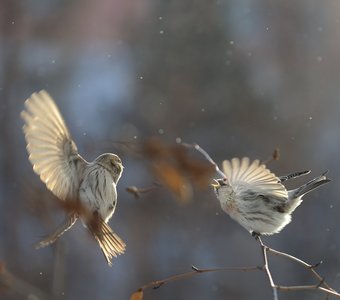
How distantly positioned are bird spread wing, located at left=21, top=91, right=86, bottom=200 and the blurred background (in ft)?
10.1

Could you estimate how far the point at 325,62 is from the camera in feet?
24.1

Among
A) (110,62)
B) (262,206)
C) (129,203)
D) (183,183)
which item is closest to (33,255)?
(129,203)

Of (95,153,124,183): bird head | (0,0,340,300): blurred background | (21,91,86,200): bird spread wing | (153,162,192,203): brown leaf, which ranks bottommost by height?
(153,162,192,203): brown leaf

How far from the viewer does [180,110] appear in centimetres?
659

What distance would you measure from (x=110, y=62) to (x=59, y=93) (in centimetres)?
87

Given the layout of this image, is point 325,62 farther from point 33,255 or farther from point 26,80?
point 33,255

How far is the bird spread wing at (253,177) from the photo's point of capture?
1949 millimetres

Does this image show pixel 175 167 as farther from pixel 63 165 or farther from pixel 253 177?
pixel 253 177

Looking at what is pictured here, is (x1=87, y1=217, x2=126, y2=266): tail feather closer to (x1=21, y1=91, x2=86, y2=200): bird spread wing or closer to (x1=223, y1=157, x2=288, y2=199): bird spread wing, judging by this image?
(x1=21, y1=91, x2=86, y2=200): bird spread wing

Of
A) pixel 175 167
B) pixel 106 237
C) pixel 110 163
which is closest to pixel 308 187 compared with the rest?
pixel 110 163

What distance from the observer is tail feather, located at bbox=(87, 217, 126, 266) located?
1.07m

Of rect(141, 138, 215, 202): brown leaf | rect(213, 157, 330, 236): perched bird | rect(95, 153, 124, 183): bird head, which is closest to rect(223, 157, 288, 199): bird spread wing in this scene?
rect(213, 157, 330, 236): perched bird

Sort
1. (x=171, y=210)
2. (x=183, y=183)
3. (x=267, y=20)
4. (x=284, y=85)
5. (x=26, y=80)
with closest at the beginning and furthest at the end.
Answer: (x=183, y=183), (x=171, y=210), (x=26, y=80), (x=284, y=85), (x=267, y=20)

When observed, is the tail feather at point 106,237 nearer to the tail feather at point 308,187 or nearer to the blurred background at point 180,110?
the tail feather at point 308,187
